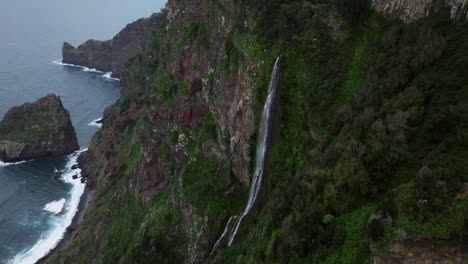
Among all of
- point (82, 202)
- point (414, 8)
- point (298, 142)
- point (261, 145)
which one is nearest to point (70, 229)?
point (82, 202)

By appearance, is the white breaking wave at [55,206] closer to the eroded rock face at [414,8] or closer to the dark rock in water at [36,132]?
the dark rock in water at [36,132]

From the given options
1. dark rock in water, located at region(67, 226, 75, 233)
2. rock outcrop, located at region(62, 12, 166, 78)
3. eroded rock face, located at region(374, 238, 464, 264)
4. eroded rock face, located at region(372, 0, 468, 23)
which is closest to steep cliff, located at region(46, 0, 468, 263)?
eroded rock face, located at region(374, 238, 464, 264)

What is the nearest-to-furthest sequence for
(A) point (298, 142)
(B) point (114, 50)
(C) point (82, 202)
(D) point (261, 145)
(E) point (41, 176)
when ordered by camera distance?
(A) point (298, 142)
(D) point (261, 145)
(C) point (82, 202)
(E) point (41, 176)
(B) point (114, 50)

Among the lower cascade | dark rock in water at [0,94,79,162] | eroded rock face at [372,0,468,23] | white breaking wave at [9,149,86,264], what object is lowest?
white breaking wave at [9,149,86,264]

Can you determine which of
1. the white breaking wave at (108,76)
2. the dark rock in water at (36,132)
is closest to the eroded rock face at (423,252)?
the dark rock in water at (36,132)

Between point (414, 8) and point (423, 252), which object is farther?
point (414, 8)

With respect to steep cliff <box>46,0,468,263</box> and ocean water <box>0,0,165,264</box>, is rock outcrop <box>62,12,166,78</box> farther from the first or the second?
steep cliff <box>46,0,468,263</box>

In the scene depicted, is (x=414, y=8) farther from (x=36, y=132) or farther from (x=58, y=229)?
(x=36, y=132)
